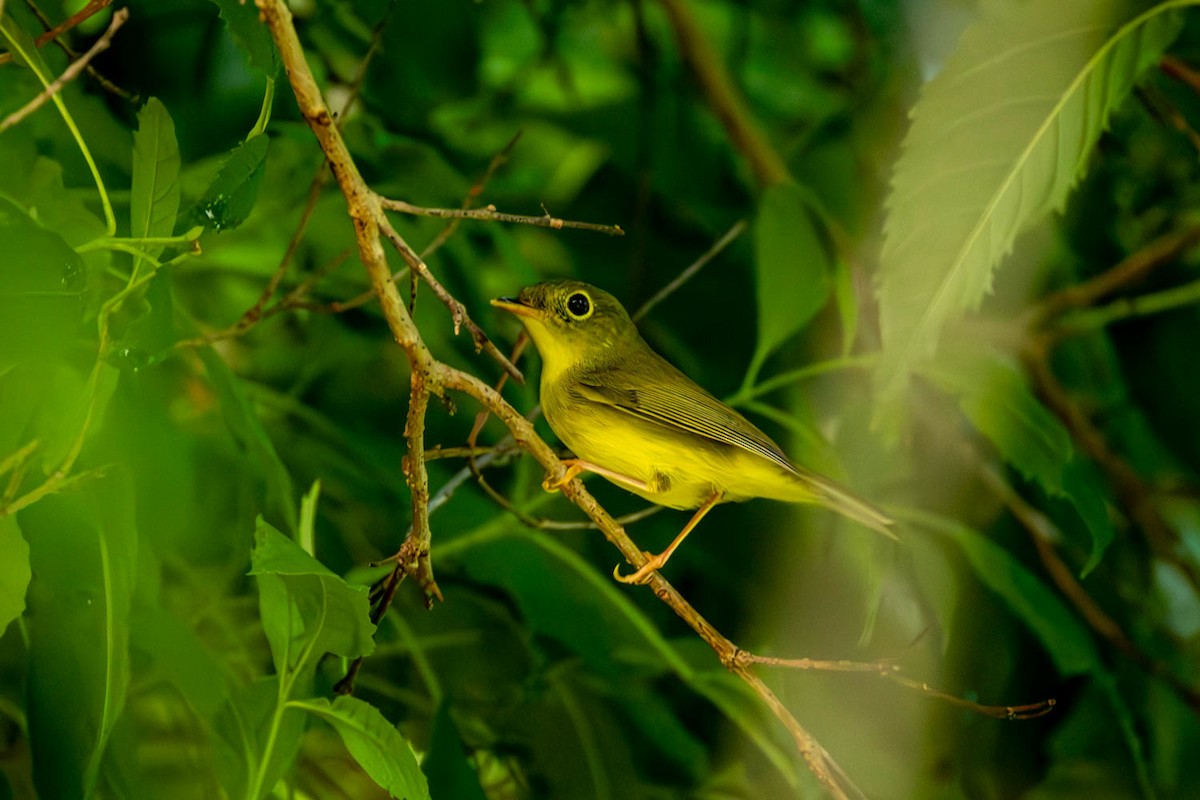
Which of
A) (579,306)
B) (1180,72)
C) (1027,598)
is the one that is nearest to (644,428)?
(579,306)

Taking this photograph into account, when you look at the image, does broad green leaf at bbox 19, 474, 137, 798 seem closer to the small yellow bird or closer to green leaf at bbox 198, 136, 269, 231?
green leaf at bbox 198, 136, 269, 231

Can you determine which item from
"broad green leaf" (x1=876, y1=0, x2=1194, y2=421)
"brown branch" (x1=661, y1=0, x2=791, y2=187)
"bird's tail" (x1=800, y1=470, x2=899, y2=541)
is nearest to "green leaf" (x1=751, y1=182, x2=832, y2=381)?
"broad green leaf" (x1=876, y1=0, x2=1194, y2=421)

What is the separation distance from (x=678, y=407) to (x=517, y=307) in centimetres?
17

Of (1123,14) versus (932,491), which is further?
(932,491)

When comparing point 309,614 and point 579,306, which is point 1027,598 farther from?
point 309,614

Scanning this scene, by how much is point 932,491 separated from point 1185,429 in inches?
20.4

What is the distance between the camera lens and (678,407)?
0.94m

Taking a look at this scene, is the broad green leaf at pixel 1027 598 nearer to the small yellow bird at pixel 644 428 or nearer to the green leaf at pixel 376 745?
the small yellow bird at pixel 644 428

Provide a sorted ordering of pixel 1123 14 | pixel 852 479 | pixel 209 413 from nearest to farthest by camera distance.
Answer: pixel 1123 14, pixel 209 413, pixel 852 479

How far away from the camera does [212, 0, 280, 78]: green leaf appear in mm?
712

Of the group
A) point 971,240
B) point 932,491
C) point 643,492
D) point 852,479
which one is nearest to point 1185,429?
point 932,491

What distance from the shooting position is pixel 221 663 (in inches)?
37.3

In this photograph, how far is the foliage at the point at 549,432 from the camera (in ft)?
2.53

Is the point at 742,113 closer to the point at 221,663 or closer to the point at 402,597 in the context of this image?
the point at 402,597
